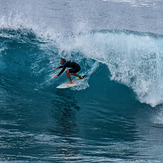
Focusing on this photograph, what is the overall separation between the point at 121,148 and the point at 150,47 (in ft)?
30.9

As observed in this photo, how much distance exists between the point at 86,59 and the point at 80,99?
3175mm

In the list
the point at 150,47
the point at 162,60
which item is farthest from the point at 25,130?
the point at 150,47

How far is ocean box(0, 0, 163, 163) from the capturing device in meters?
3.97

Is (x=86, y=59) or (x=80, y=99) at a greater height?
(x=86, y=59)

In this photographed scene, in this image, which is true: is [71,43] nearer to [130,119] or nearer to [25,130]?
[130,119]

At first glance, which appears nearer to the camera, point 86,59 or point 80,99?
point 80,99

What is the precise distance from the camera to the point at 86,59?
10438 millimetres

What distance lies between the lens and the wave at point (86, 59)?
8.84 m

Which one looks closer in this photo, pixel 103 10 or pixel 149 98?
pixel 149 98

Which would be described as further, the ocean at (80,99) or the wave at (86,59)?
the wave at (86,59)

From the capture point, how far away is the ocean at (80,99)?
3.97 metres

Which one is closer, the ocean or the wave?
the ocean

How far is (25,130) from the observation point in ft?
15.5

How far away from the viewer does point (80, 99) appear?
25.6 feet
